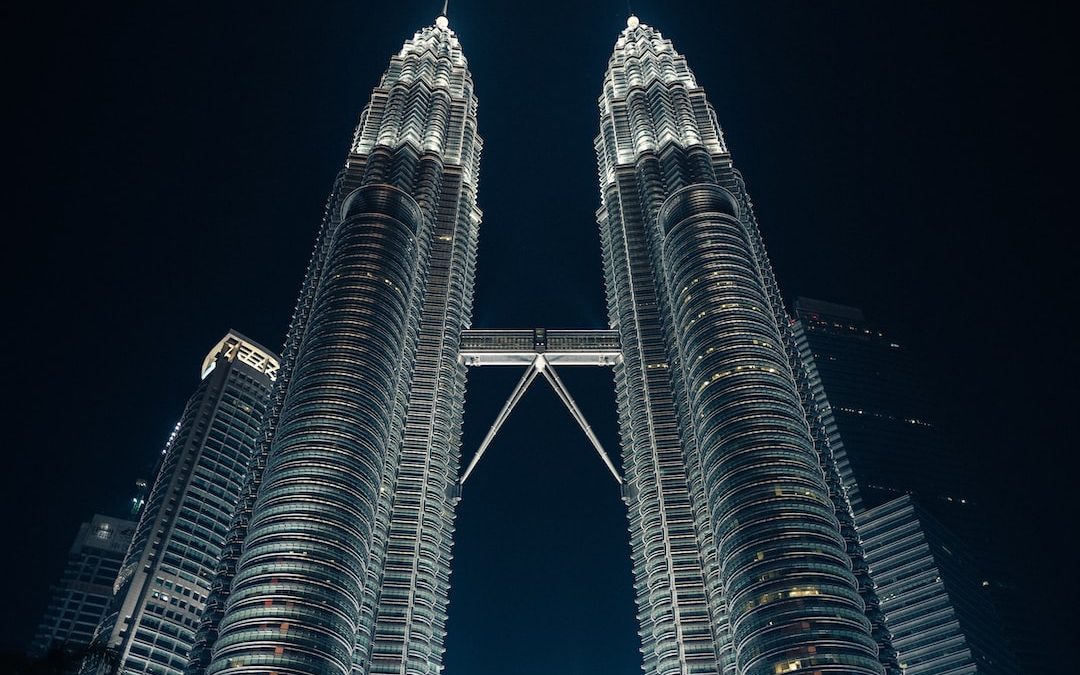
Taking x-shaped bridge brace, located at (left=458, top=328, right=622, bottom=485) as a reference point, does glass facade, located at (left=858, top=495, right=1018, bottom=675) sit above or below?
below

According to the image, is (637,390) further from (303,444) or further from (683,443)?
(303,444)

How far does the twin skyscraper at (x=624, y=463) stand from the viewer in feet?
391

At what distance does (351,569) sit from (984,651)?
11831 centimetres

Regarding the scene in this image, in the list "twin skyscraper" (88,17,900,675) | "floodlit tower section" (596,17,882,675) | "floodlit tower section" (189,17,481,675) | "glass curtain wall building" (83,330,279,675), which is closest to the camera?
"floodlit tower section" (596,17,882,675)

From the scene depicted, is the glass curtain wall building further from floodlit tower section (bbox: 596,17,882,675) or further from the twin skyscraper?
floodlit tower section (bbox: 596,17,882,675)

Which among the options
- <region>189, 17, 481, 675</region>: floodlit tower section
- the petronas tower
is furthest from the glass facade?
<region>189, 17, 481, 675</region>: floodlit tower section

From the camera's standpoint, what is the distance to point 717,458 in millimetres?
135750

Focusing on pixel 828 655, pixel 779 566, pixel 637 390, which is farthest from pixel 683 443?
pixel 828 655

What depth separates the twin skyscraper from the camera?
119 meters

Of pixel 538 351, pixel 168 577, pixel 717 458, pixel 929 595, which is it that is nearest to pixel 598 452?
pixel 538 351

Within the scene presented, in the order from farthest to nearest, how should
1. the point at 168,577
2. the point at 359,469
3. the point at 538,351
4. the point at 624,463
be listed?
the point at 538,351
the point at 168,577
the point at 624,463
the point at 359,469

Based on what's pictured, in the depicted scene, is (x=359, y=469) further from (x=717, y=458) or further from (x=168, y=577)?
(x=168, y=577)

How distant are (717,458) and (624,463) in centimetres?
3508

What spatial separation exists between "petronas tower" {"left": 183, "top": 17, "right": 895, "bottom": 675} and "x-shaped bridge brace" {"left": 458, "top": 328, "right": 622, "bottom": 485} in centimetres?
50
